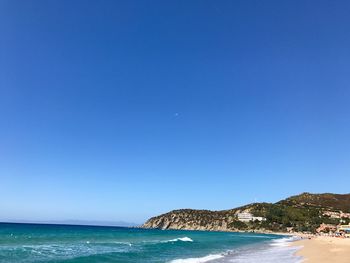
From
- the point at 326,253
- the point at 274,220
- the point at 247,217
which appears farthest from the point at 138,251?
the point at 247,217

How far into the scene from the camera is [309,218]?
15900 centimetres

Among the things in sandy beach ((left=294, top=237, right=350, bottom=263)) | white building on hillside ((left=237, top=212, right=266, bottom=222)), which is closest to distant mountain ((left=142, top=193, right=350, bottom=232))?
white building on hillside ((left=237, top=212, right=266, bottom=222))

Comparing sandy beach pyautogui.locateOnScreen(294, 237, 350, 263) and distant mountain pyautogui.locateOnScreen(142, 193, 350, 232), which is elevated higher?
distant mountain pyautogui.locateOnScreen(142, 193, 350, 232)

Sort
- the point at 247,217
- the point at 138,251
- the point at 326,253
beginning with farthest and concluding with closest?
the point at 247,217, the point at 138,251, the point at 326,253

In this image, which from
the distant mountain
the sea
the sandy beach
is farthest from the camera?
the distant mountain

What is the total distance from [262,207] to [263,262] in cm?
17832

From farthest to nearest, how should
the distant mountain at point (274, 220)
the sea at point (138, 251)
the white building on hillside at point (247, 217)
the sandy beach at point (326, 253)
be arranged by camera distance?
the white building on hillside at point (247, 217)
the distant mountain at point (274, 220)
the sea at point (138, 251)
the sandy beach at point (326, 253)

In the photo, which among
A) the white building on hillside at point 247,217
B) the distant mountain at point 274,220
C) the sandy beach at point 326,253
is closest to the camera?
the sandy beach at point 326,253

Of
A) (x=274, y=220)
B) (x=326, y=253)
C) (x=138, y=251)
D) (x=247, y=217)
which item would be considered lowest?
(x=138, y=251)

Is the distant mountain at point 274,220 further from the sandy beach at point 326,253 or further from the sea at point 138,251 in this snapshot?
the sandy beach at point 326,253

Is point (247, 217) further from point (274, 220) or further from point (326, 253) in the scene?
point (326, 253)

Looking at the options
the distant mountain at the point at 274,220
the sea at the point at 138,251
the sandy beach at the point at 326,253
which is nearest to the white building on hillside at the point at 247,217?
the distant mountain at the point at 274,220

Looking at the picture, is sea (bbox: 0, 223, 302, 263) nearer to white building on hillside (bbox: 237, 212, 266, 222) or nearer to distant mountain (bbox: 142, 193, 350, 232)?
distant mountain (bbox: 142, 193, 350, 232)

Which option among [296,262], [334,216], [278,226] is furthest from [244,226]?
[296,262]
